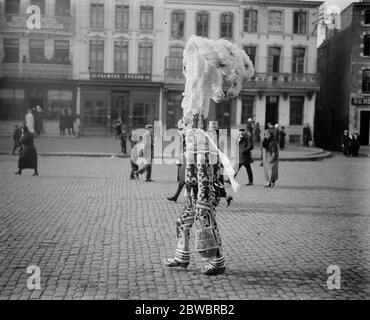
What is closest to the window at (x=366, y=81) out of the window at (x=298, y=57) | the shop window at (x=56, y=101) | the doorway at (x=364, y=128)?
the doorway at (x=364, y=128)

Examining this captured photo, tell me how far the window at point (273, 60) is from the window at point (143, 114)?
8898 mm

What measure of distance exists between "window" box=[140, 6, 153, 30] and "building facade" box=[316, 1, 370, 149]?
57.1ft

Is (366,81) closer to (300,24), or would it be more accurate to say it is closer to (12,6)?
(300,24)

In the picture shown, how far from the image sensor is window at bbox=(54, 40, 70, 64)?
60.3ft

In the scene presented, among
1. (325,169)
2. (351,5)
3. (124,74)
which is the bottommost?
(325,169)

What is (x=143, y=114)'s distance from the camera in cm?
3409

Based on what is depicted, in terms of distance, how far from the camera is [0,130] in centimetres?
2223

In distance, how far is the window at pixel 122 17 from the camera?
22.8 m

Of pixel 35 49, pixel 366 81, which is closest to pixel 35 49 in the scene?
pixel 35 49

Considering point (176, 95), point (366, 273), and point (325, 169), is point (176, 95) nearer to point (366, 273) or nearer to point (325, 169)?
point (325, 169)

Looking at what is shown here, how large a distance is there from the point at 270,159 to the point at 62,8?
28.5 ft

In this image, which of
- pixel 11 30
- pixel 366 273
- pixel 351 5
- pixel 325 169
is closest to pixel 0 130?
pixel 11 30

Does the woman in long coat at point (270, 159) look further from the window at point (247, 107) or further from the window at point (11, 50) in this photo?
the window at point (247, 107)

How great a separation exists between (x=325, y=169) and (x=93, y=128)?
17.0 meters
